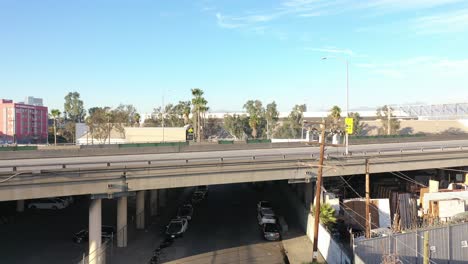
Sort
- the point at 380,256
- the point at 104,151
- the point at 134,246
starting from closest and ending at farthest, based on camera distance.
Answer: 1. the point at 380,256
2. the point at 134,246
3. the point at 104,151

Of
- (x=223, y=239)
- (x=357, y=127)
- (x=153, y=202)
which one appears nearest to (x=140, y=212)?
(x=153, y=202)

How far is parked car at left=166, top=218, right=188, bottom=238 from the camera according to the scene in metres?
33.4

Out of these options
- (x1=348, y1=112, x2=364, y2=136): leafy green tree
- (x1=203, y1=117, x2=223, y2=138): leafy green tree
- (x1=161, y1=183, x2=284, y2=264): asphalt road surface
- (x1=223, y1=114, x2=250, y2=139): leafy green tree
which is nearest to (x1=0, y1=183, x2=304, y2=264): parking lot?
(x1=161, y1=183, x2=284, y2=264): asphalt road surface

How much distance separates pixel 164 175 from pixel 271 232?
1073cm

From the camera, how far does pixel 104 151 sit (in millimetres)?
43938

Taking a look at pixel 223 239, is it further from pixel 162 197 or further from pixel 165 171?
pixel 162 197

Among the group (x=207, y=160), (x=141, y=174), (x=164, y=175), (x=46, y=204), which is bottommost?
(x=46, y=204)

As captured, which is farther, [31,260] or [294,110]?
[294,110]

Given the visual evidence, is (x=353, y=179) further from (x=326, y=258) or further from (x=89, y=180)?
(x=89, y=180)

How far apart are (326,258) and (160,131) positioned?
188 feet

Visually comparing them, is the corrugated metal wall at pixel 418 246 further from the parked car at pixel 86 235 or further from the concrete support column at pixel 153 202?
the concrete support column at pixel 153 202

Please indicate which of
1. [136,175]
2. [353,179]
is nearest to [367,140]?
[353,179]

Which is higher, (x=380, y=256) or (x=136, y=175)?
(x=136, y=175)

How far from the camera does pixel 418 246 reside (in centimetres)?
2281
